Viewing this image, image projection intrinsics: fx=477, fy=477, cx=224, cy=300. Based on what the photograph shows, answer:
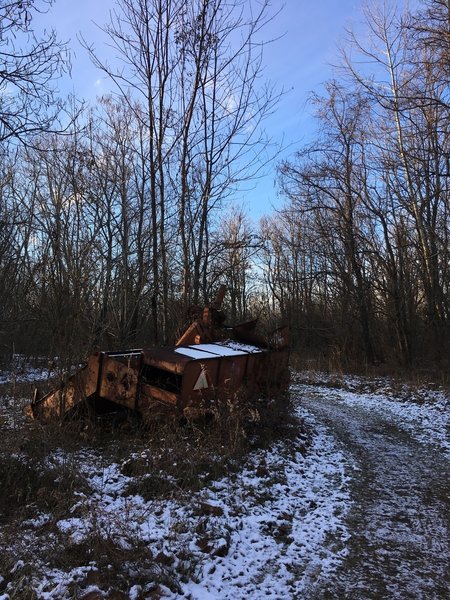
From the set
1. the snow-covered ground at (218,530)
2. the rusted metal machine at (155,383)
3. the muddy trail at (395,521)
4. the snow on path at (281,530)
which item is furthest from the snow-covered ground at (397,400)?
the rusted metal machine at (155,383)

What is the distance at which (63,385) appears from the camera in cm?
712

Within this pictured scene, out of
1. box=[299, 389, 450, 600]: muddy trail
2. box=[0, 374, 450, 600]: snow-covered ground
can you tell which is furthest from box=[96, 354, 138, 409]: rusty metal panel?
box=[299, 389, 450, 600]: muddy trail

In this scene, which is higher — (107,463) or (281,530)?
(107,463)

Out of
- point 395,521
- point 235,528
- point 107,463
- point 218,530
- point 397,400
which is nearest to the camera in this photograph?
point 218,530

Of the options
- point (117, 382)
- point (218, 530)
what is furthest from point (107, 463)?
point (218, 530)

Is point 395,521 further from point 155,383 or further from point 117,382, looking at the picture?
point 117,382

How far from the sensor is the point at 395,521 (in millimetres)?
4812

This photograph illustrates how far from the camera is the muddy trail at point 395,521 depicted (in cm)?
361

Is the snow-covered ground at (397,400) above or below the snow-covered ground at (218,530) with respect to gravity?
above

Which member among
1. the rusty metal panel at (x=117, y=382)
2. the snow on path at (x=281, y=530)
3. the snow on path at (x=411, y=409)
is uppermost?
the rusty metal panel at (x=117, y=382)

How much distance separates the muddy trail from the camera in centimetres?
361

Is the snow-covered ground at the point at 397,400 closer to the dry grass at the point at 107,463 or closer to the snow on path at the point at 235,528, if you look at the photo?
the dry grass at the point at 107,463

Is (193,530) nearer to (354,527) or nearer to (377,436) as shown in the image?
(354,527)

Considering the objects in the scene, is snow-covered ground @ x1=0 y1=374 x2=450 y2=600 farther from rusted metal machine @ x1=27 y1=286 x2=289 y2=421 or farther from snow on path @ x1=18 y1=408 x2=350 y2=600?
rusted metal machine @ x1=27 y1=286 x2=289 y2=421
